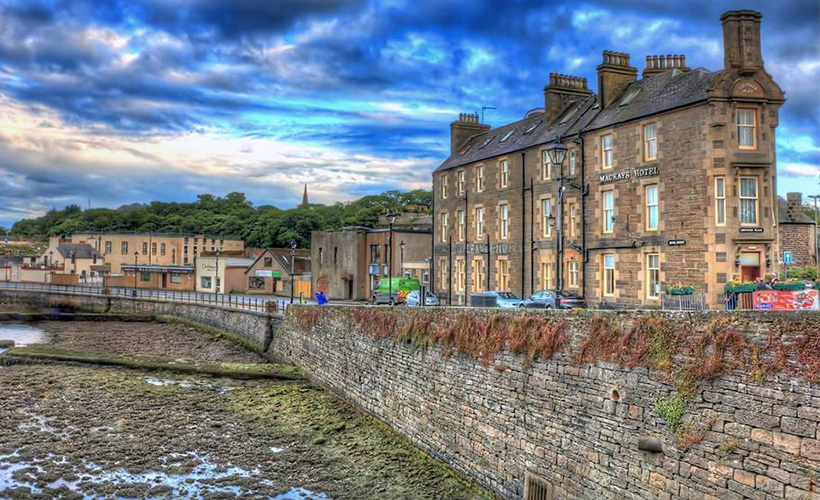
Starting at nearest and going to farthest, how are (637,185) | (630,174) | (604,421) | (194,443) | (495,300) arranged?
(604,421)
(194,443)
(637,185)
(630,174)
(495,300)

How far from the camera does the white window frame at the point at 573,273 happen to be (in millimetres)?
30234

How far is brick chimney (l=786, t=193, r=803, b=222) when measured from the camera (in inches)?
1379

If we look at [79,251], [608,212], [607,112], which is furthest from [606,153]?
[79,251]

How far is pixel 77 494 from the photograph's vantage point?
1445cm

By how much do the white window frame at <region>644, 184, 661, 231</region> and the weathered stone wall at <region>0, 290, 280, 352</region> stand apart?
68.4 feet

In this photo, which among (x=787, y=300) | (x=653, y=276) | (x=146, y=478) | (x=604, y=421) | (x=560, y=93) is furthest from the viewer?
(x=560, y=93)

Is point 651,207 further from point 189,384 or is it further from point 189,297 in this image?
point 189,297

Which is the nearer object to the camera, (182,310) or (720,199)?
(720,199)

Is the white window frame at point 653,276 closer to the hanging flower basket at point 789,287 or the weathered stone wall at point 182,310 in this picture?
the hanging flower basket at point 789,287

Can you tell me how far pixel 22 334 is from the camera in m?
46.3

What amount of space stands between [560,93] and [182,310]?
36479 millimetres

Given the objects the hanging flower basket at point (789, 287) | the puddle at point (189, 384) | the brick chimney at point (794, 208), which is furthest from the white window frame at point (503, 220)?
the hanging flower basket at point (789, 287)

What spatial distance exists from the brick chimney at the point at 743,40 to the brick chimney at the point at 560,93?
1140 centimetres

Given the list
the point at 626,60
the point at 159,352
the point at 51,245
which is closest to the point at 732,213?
the point at 626,60
